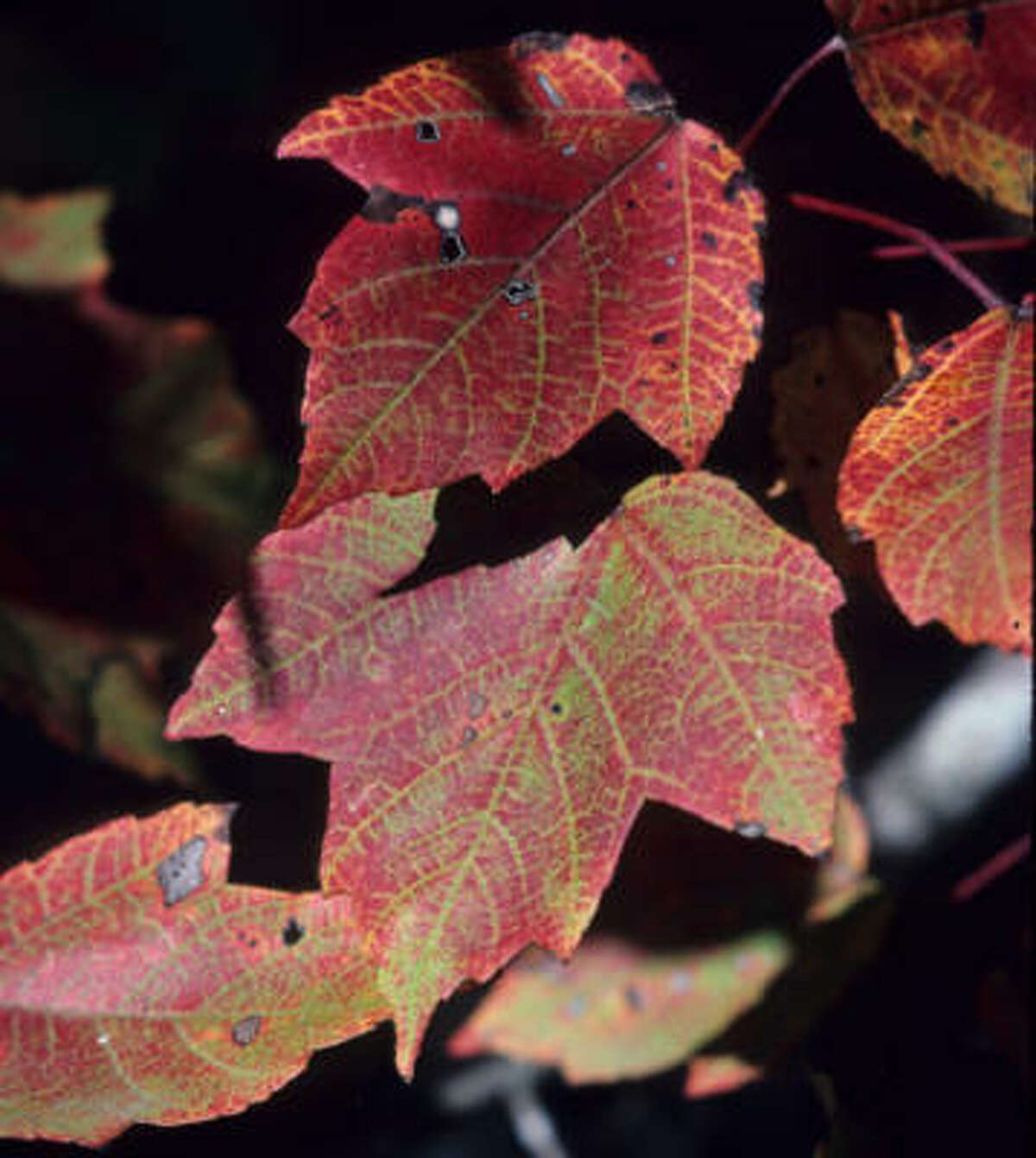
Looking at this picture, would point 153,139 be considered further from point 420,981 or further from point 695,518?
point 420,981

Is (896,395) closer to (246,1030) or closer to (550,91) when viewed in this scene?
(550,91)

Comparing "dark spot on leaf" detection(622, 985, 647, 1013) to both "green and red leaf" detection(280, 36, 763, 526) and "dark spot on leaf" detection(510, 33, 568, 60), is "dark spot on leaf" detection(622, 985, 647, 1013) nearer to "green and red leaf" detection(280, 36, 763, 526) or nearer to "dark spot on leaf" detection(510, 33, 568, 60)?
"green and red leaf" detection(280, 36, 763, 526)

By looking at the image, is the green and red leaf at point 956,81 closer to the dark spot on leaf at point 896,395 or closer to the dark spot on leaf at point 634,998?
the dark spot on leaf at point 896,395

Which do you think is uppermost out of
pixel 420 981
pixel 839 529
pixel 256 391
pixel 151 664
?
pixel 839 529

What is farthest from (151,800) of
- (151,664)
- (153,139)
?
(153,139)

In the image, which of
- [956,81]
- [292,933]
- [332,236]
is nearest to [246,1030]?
[292,933]
